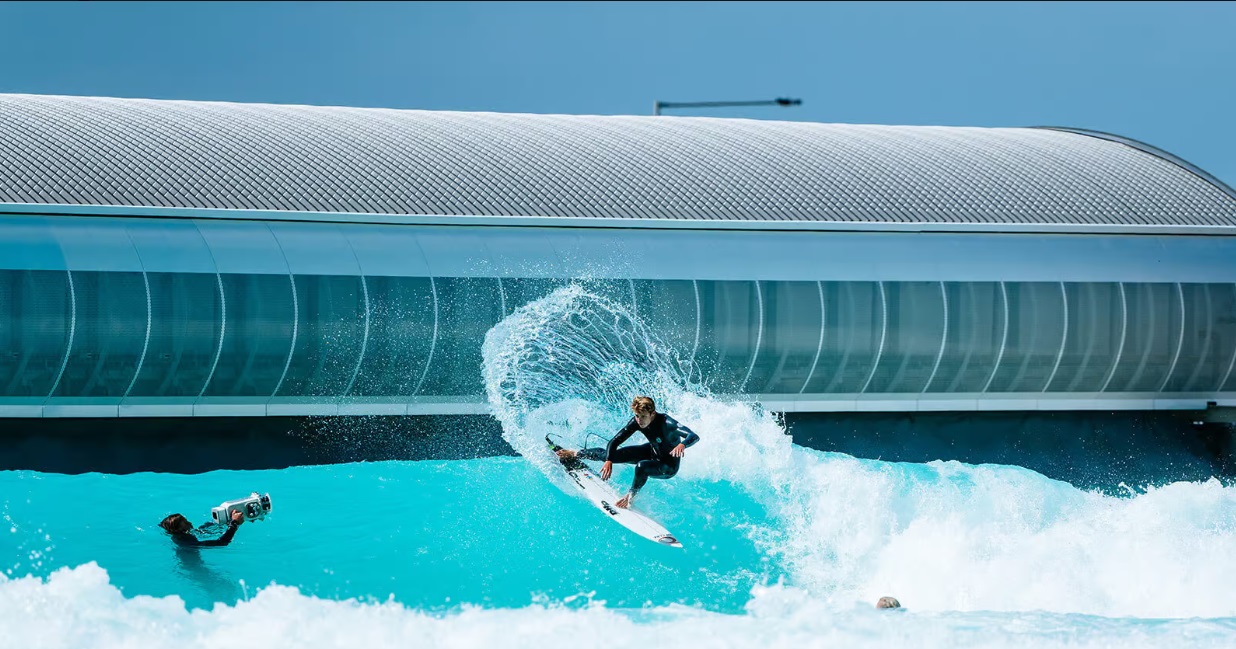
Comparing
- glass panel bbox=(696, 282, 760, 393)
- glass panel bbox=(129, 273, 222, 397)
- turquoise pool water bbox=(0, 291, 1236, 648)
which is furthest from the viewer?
glass panel bbox=(696, 282, 760, 393)

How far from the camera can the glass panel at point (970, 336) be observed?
23.9 m

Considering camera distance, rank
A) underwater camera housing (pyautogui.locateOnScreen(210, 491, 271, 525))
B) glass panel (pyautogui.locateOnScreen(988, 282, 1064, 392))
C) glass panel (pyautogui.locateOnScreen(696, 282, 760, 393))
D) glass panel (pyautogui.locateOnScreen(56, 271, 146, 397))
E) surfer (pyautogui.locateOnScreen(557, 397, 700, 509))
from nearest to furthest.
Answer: underwater camera housing (pyautogui.locateOnScreen(210, 491, 271, 525)) < surfer (pyautogui.locateOnScreen(557, 397, 700, 509)) < glass panel (pyautogui.locateOnScreen(56, 271, 146, 397)) < glass panel (pyautogui.locateOnScreen(696, 282, 760, 393)) < glass panel (pyautogui.locateOnScreen(988, 282, 1064, 392))

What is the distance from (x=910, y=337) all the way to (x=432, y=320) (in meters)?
7.65

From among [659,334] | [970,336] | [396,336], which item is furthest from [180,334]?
[970,336]

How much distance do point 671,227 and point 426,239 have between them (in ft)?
12.5

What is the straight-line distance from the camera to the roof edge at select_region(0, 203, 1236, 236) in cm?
2066

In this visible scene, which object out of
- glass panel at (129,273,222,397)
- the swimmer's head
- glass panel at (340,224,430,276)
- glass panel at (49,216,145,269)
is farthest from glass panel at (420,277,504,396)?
the swimmer's head

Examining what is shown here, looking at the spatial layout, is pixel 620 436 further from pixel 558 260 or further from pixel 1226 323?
pixel 1226 323

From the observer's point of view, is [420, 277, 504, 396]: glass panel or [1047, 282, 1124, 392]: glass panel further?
[1047, 282, 1124, 392]: glass panel

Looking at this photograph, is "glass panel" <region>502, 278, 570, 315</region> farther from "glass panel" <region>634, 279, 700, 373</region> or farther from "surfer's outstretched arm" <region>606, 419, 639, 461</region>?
"surfer's outstretched arm" <region>606, 419, 639, 461</region>

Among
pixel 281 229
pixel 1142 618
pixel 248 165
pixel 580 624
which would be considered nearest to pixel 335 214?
pixel 281 229

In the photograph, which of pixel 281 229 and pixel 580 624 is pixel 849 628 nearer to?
pixel 580 624

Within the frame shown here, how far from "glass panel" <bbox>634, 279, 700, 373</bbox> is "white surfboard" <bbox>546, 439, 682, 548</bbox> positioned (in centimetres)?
461

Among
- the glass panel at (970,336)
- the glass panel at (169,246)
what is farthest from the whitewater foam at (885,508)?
the glass panel at (169,246)
